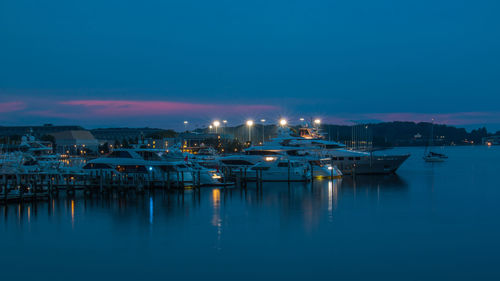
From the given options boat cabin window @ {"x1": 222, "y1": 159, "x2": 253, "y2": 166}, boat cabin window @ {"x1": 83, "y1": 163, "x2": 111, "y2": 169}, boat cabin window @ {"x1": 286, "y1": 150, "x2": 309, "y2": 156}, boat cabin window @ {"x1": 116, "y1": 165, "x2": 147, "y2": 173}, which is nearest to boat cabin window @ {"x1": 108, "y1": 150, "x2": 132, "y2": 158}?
boat cabin window @ {"x1": 116, "y1": 165, "x2": 147, "y2": 173}

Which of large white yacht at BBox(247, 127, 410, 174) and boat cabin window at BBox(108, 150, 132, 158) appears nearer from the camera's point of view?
boat cabin window at BBox(108, 150, 132, 158)

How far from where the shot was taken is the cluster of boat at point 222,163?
4106 centimetres

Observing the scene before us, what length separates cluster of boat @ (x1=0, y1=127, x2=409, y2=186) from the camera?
4106cm

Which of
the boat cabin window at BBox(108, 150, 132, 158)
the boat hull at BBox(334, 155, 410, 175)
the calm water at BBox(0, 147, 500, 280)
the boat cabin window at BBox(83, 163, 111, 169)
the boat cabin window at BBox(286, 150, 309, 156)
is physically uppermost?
the boat cabin window at BBox(108, 150, 132, 158)

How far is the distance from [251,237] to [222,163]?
84.6 ft

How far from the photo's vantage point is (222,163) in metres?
50.6

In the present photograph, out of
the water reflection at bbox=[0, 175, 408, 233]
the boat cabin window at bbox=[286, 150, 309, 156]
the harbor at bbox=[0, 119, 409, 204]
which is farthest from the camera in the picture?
the boat cabin window at bbox=[286, 150, 309, 156]

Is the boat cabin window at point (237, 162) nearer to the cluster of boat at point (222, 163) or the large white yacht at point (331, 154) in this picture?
the cluster of boat at point (222, 163)

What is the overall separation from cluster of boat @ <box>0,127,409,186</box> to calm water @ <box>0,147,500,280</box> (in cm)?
321

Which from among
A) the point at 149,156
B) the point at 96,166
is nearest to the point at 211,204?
the point at 149,156

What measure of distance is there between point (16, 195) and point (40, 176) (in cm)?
466

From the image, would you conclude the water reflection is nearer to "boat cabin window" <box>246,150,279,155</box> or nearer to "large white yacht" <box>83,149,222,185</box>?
"large white yacht" <box>83,149,222,185</box>

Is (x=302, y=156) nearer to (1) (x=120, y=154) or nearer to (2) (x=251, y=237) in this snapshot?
(1) (x=120, y=154)

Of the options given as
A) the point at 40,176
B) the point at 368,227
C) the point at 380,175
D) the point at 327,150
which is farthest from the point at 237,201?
the point at 380,175
